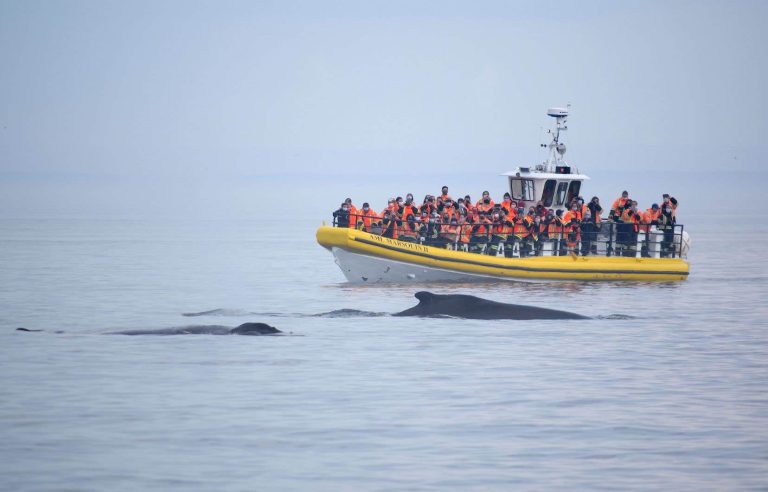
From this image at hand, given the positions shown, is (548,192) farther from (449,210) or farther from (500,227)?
(449,210)

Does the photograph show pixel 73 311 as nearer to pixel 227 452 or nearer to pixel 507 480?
pixel 227 452

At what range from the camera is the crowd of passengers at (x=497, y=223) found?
36.6m

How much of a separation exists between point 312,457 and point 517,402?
15.5 feet

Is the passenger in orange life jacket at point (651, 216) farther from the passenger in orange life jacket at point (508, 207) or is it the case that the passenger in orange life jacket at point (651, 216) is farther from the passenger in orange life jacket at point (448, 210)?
the passenger in orange life jacket at point (448, 210)

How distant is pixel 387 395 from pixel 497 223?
55.8ft

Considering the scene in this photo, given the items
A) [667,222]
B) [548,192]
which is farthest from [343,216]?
[667,222]

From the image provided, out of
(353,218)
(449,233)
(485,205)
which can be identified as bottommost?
(449,233)

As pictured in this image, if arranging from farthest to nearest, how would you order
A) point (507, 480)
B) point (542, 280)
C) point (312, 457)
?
point (542, 280) < point (312, 457) < point (507, 480)

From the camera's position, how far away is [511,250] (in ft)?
123

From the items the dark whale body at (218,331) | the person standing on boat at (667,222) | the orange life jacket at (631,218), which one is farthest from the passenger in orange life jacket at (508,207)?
the dark whale body at (218,331)

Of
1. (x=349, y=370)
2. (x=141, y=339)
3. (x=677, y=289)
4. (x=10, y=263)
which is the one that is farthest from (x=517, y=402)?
(x=10, y=263)

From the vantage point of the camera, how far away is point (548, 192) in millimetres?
39344

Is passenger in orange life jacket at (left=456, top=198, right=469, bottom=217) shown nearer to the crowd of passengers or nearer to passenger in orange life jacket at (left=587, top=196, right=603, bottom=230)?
the crowd of passengers

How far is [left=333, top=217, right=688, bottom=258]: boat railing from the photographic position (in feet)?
120
